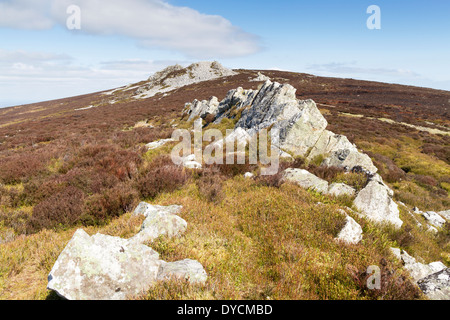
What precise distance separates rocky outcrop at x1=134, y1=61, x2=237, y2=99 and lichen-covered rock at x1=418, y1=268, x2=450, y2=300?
73.8 m

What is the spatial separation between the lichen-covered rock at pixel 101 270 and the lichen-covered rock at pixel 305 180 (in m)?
6.11

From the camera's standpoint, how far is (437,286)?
3836mm

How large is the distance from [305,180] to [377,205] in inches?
95.0

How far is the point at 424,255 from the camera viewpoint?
5750 mm

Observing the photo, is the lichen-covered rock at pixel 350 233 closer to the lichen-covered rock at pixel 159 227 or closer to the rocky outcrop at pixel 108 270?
the rocky outcrop at pixel 108 270

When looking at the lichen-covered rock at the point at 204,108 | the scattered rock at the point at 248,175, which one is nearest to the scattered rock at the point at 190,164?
the scattered rock at the point at 248,175

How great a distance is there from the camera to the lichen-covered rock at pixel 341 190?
744 cm

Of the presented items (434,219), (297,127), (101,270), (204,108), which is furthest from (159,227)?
(204,108)

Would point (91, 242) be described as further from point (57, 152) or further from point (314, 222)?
point (57, 152)

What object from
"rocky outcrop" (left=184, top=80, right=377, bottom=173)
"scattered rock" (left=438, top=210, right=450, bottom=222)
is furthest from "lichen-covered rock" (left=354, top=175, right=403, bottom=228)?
"scattered rock" (left=438, top=210, right=450, bottom=222)
